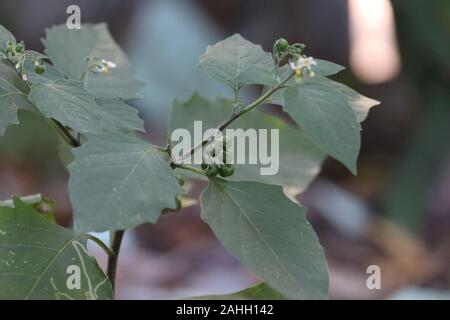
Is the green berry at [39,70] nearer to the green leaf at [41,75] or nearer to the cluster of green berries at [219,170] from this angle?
the green leaf at [41,75]

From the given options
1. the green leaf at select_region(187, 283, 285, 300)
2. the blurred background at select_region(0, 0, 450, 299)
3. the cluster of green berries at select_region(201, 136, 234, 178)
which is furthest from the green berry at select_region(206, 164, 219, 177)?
the blurred background at select_region(0, 0, 450, 299)

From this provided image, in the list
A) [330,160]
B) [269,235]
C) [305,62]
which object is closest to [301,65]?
[305,62]

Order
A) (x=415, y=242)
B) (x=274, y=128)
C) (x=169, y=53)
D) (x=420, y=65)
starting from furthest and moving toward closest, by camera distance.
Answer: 1. (x=169, y=53)
2. (x=420, y=65)
3. (x=415, y=242)
4. (x=274, y=128)

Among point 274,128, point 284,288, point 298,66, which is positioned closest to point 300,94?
point 298,66

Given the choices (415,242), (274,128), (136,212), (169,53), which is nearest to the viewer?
(136,212)

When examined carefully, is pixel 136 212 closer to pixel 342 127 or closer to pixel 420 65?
pixel 342 127

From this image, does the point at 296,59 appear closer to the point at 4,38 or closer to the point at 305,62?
the point at 305,62

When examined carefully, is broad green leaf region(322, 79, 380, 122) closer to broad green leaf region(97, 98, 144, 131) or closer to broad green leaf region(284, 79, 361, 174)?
broad green leaf region(284, 79, 361, 174)
